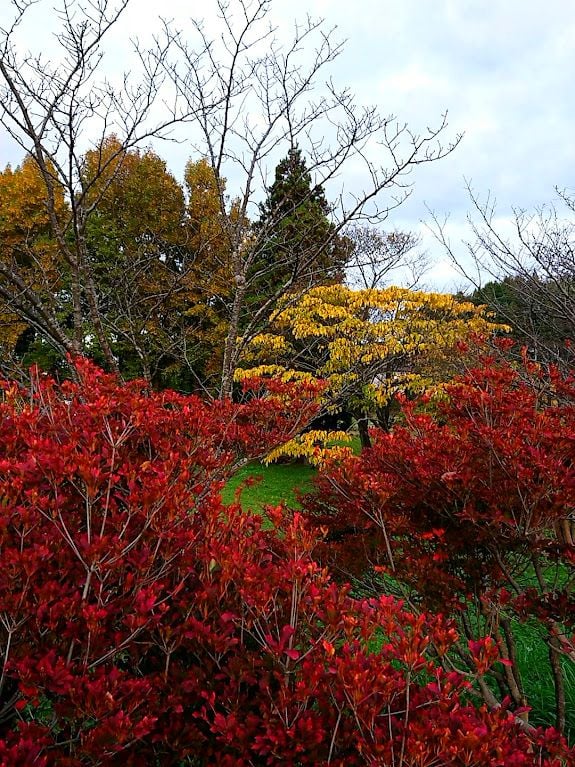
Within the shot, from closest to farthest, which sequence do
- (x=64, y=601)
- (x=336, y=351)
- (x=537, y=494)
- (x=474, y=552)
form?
(x=64, y=601)
(x=537, y=494)
(x=474, y=552)
(x=336, y=351)

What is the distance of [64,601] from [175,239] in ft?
45.7

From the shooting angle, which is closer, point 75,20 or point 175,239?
point 75,20

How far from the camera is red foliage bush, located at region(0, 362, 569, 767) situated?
1.14m

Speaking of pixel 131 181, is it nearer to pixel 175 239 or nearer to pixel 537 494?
pixel 175 239

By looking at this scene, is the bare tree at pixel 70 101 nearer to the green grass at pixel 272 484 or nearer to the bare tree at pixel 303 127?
the bare tree at pixel 303 127

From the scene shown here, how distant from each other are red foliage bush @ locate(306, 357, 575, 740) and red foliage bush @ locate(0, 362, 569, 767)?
0.83 meters

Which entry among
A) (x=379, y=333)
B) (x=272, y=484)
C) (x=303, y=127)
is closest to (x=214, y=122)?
(x=303, y=127)

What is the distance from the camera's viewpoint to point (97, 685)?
1143 millimetres

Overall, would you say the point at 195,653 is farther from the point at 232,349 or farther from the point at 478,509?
the point at 232,349

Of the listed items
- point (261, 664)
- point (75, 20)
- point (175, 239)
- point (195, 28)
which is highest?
point (175, 239)

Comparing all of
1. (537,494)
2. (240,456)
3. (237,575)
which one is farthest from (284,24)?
(237,575)

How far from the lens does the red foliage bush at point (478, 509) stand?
6.82 ft

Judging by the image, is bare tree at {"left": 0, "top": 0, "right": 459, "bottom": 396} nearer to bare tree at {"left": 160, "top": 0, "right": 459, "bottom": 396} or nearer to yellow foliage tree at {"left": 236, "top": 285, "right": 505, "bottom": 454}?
bare tree at {"left": 160, "top": 0, "right": 459, "bottom": 396}

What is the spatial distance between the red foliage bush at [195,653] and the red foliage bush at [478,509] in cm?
83
